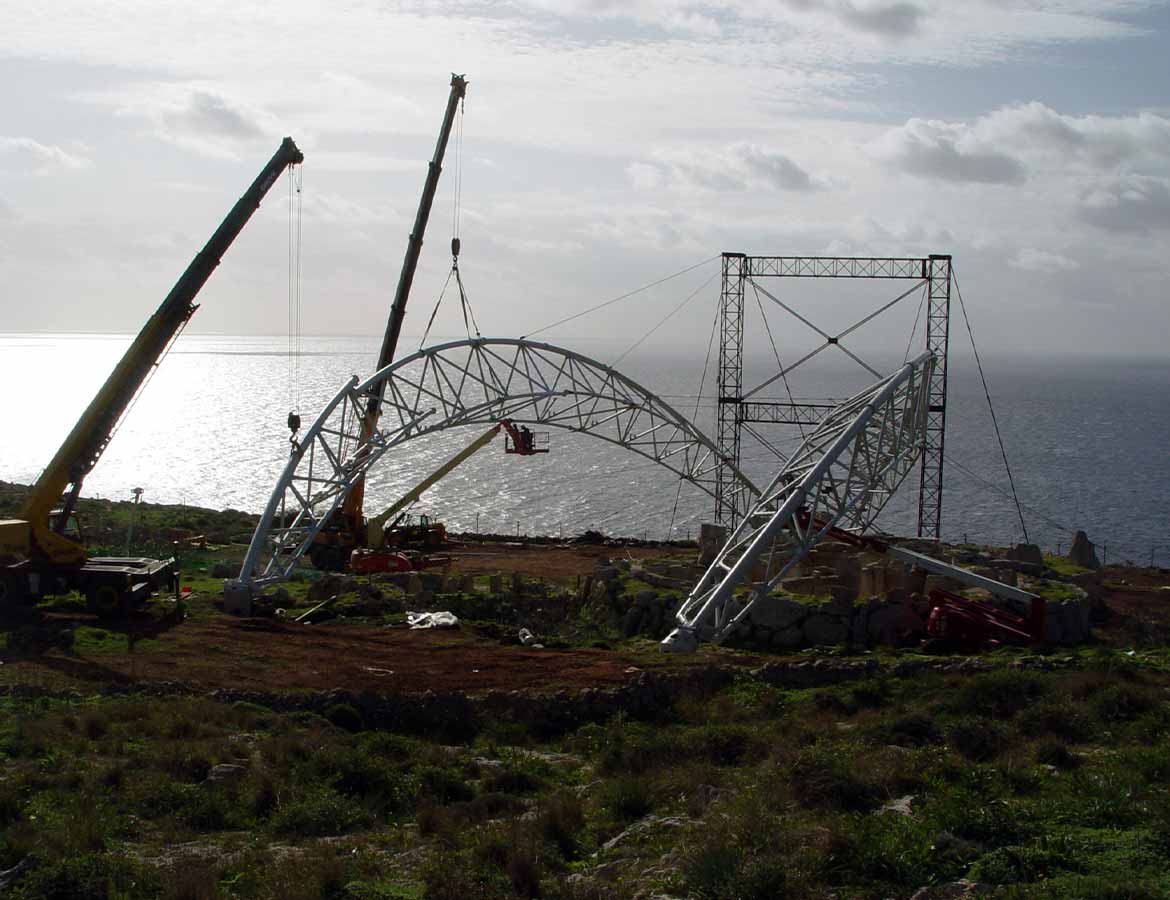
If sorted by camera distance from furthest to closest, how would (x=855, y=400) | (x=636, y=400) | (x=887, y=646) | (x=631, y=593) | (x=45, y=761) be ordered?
(x=636, y=400), (x=855, y=400), (x=631, y=593), (x=887, y=646), (x=45, y=761)

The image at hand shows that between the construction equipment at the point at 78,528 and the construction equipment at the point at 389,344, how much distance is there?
27.6ft

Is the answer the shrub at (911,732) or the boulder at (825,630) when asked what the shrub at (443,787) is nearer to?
the shrub at (911,732)

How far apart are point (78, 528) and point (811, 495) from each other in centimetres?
1780

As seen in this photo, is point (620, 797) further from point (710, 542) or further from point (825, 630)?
point (710, 542)

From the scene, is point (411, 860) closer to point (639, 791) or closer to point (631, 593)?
point (639, 791)

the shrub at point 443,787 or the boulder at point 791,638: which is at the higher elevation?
the boulder at point 791,638

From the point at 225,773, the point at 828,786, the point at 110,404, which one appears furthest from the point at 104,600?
the point at 828,786

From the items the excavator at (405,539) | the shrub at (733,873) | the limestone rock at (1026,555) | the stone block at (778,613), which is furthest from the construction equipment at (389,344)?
the shrub at (733,873)

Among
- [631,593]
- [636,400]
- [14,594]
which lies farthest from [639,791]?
[636,400]

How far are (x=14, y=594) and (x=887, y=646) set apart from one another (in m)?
20.0

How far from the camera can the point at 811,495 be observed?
1063 inches

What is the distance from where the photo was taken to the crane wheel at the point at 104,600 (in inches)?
997

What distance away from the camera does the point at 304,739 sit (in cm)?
1585

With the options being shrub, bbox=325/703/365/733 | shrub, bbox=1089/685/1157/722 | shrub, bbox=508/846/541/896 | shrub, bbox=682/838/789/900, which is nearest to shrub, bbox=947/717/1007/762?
shrub, bbox=1089/685/1157/722
